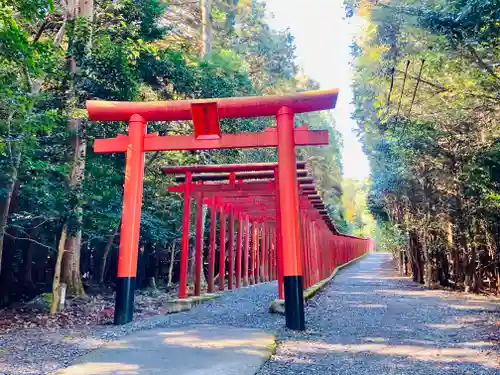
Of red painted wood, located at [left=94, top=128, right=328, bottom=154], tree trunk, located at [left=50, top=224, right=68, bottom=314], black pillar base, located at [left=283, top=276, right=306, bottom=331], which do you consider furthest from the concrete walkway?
tree trunk, located at [left=50, top=224, right=68, bottom=314]

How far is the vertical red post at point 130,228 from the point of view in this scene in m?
5.96

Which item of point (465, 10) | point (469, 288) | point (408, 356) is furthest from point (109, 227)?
point (469, 288)

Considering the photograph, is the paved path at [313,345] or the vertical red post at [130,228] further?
the vertical red post at [130,228]

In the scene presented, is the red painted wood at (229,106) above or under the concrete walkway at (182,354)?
above

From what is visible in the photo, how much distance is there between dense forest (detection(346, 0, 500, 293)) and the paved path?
2.96 m

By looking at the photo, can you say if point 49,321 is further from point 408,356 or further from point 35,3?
point 408,356

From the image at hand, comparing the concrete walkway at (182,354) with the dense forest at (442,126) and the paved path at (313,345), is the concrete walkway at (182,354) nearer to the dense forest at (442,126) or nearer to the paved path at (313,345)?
the paved path at (313,345)

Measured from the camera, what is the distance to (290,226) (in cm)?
571

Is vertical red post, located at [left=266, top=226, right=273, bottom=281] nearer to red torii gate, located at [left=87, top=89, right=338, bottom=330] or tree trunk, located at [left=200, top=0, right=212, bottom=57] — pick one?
tree trunk, located at [left=200, top=0, right=212, bottom=57]

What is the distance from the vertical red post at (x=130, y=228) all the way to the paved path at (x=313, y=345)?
36cm

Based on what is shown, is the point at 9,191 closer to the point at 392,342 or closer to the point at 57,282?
the point at 57,282

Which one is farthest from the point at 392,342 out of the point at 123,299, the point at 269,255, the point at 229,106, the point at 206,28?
the point at 269,255

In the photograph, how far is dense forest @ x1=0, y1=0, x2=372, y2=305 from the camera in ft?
20.9

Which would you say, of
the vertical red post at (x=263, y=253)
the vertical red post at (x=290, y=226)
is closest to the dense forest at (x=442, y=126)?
the vertical red post at (x=290, y=226)
